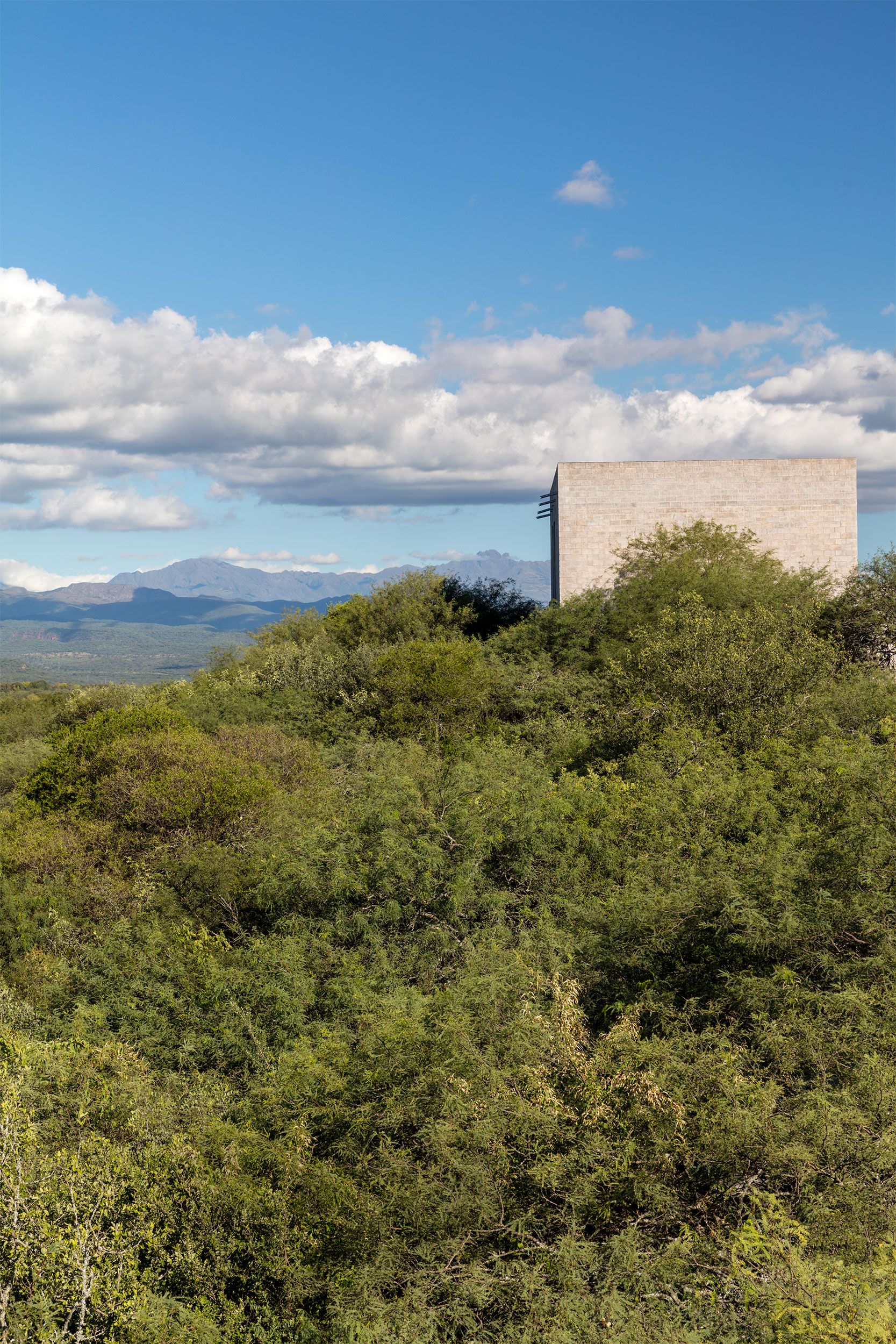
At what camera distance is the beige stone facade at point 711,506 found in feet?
123

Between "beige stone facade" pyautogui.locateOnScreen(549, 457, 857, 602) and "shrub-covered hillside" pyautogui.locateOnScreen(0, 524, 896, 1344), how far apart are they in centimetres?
1438

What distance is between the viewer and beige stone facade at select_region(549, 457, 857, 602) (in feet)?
123

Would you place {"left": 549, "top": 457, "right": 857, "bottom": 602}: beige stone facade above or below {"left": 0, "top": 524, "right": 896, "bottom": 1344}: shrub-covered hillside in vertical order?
above

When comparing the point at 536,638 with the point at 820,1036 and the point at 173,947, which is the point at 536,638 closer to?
the point at 173,947

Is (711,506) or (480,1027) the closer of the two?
(480,1027)

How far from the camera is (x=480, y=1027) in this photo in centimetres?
1002

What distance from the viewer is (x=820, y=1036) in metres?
8.59

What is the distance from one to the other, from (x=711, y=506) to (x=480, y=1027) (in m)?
31.2

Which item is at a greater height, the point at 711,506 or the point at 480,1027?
the point at 711,506

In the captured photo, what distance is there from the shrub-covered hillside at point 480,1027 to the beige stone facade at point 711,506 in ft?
47.2

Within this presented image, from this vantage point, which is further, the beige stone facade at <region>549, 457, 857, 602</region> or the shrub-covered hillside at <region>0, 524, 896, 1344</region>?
the beige stone facade at <region>549, 457, 857, 602</region>

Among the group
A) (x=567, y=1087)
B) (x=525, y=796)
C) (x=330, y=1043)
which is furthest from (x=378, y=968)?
(x=567, y=1087)

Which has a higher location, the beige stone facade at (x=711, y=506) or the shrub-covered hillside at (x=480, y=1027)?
the beige stone facade at (x=711, y=506)

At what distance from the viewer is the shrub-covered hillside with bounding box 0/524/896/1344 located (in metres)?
7.35
